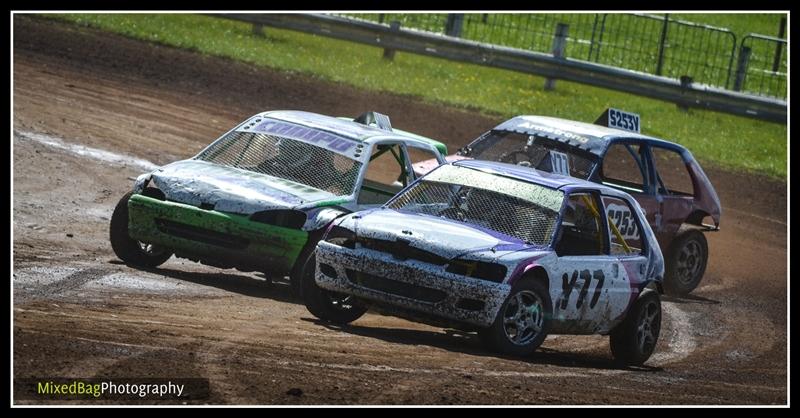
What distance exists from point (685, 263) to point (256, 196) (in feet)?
19.1

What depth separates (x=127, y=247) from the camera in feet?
38.1

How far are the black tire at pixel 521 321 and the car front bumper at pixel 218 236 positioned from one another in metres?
2.03

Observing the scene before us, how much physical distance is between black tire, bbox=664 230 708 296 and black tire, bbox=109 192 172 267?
5.71 m

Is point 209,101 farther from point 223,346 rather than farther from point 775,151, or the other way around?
point 223,346

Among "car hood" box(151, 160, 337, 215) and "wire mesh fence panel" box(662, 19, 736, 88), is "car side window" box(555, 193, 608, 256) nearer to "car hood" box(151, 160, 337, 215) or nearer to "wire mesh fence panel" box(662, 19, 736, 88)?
"car hood" box(151, 160, 337, 215)

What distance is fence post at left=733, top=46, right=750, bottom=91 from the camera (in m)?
26.4

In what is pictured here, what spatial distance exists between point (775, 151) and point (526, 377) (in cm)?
→ 1770

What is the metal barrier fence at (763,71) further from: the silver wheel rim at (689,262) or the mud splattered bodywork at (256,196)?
the mud splattered bodywork at (256,196)

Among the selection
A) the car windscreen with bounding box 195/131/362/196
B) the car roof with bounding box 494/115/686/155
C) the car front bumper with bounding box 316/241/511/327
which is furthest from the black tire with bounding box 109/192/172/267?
the car roof with bounding box 494/115/686/155

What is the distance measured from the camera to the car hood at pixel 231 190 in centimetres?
1105

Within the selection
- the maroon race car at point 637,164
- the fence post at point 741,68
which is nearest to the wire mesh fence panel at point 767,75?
the fence post at point 741,68

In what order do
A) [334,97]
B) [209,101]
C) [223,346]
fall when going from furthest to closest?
[334,97]
[209,101]
[223,346]

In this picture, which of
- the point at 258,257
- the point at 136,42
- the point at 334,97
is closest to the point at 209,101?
the point at 334,97
